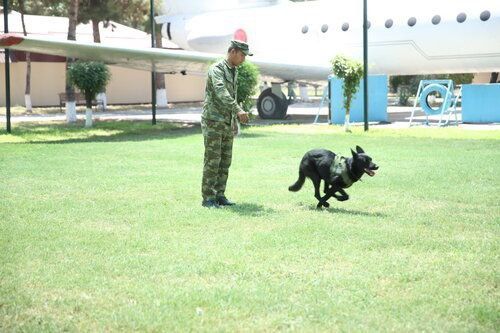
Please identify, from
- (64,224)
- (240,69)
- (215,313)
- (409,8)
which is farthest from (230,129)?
(409,8)

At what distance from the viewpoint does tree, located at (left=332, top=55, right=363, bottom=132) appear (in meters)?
19.6

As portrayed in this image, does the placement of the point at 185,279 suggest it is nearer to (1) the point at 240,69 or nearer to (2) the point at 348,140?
A: (2) the point at 348,140

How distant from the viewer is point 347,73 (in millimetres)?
19625

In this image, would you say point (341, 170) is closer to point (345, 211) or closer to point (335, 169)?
point (335, 169)

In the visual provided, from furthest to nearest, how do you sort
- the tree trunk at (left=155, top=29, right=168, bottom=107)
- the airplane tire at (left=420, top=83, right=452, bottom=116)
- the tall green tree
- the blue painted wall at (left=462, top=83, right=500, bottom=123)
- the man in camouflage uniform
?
the tree trunk at (left=155, top=29, right=168, bottom=107), the tall green tree, the airplane tire at (left=420, top=83, right=452, bottom=116), the blue painted wall at (left=462, top=83, right=500, bottom=123), the man in camouflage uniform

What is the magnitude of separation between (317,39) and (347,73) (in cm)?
524

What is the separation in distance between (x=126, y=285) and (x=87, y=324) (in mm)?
770

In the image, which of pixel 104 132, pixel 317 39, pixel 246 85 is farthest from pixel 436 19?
pixel 104 132

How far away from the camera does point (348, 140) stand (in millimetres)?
16969

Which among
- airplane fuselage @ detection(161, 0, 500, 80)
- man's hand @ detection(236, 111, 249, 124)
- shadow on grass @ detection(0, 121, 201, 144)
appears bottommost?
shadow on grass @ detection(0, 121, 201, 144)

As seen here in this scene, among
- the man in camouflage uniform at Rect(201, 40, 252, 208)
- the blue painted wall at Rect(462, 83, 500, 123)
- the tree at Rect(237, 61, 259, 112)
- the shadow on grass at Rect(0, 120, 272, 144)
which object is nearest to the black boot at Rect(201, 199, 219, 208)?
the man in camouflage uniform at Rect(201, 40, 252, 208)

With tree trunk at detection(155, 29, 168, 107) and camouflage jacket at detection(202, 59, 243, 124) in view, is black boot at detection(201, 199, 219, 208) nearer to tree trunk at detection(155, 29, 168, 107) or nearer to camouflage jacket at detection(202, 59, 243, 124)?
camouflage jacket at detection(202, 59, 243, 124)

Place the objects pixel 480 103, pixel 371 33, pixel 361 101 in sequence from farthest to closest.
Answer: pixel 361 101, pixel 371 33, pixel 480 103

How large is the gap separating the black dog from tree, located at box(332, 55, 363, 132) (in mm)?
11846
